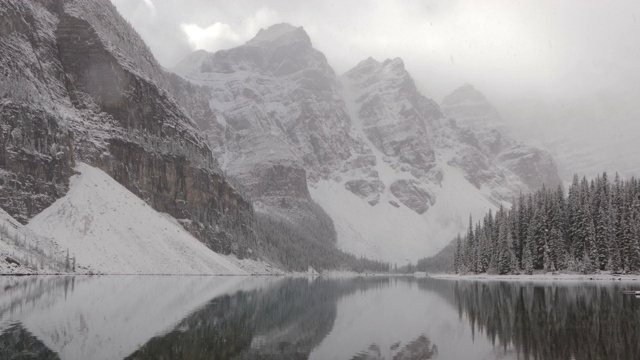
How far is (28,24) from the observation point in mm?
183750

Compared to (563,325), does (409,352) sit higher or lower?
lower

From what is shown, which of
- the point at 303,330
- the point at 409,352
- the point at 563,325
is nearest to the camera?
the point at 409,352

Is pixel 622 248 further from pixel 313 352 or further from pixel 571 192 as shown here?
pixel 313 352

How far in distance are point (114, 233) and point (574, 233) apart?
117577 millimetres

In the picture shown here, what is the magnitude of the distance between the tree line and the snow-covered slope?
87.7 meters

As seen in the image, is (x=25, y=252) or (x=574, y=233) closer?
(x=25, y=252)

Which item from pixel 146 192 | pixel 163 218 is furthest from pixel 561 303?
pixel 146 192

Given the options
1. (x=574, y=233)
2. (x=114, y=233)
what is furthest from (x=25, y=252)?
(x=574, y=233)

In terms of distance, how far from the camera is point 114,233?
482 ft

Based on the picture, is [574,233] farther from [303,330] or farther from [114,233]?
[114,233]

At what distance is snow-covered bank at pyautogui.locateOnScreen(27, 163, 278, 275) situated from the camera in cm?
13688

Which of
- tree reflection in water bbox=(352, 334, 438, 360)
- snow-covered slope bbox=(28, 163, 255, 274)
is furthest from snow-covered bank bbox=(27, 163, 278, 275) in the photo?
tree reflection in water bbox=(352, 334, 438, 360)

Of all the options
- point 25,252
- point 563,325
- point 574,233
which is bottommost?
point 563,325

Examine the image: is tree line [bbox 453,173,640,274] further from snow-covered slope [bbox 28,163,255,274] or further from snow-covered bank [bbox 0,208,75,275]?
snow-covered bank [bbox 0,208,75,275]
